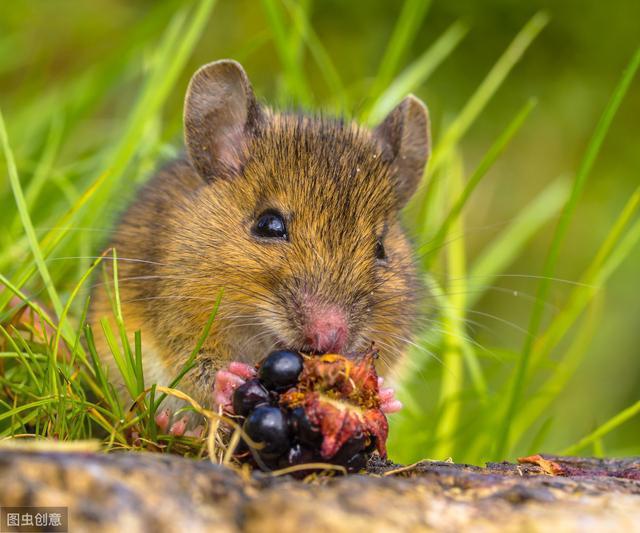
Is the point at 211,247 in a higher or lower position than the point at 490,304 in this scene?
higher

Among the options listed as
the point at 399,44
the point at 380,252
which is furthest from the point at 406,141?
the point at 399,44

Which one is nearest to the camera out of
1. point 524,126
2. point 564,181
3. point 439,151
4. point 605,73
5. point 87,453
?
point 87,453

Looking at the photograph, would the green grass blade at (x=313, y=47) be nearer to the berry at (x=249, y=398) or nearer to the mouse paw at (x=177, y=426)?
the mouse paw at (x=177, y=426)

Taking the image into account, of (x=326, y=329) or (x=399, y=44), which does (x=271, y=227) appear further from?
(x=399, y=44)

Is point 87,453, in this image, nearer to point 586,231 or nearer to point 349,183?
point 349,183

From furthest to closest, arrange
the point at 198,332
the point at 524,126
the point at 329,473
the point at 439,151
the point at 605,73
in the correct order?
the point at 524,126
the point at 605,73
the point at 439,151
the point at 198,332
the point at 329,473

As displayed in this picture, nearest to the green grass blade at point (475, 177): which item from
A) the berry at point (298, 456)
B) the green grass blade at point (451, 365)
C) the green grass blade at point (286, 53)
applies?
the green grass blade at point (451, 365)

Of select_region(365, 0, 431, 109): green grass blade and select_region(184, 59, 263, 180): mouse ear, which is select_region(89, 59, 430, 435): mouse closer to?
select_region(184, 59, 263, 180): mouse ear

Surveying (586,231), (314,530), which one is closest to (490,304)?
(586,231)
